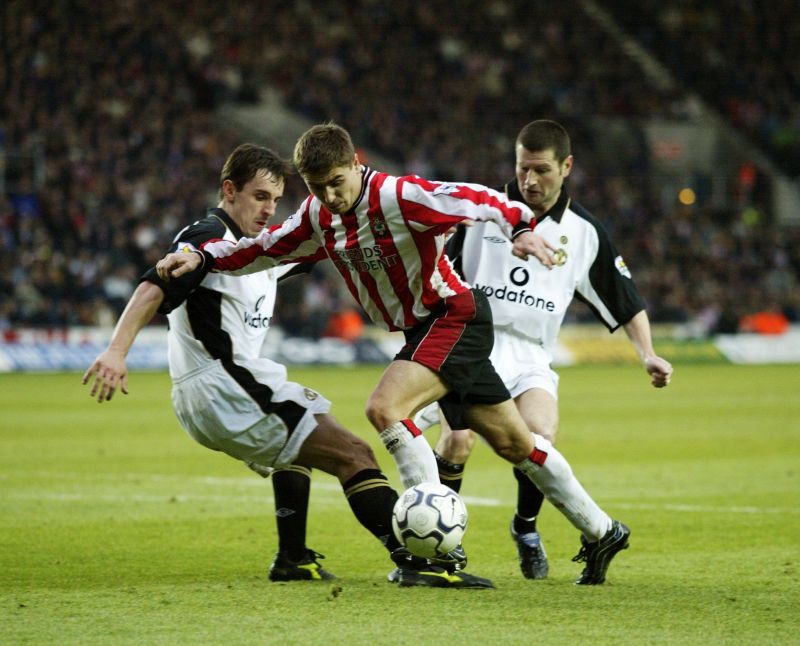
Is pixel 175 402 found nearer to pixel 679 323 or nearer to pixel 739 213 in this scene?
pixel 679 323

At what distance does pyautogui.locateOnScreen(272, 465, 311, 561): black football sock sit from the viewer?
251 inches

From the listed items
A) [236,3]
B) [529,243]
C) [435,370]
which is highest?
[236,3]

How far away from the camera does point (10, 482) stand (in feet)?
35.3

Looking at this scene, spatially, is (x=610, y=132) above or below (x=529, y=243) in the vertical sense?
above

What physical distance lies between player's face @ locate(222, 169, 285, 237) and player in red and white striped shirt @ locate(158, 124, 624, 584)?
19.3 inches

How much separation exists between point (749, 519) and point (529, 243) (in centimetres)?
399

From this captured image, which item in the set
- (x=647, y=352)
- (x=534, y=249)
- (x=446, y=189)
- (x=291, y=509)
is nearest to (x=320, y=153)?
(x=446, y=189)

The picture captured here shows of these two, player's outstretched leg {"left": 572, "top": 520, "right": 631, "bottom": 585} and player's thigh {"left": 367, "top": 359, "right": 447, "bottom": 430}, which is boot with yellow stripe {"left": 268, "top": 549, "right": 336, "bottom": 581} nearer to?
player's thigh {"left": 367, "top": 359, "right": 447, "bottom": 430}

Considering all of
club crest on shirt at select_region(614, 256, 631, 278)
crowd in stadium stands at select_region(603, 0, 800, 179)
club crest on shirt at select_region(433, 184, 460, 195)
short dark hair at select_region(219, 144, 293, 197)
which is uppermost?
crowd in stadium stands at select_region(603, 0, 800, 179)

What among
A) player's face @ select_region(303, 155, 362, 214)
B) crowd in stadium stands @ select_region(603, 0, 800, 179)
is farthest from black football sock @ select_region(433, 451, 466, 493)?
crowd in stadium stands @ select_region(603, 0, 800, 179)

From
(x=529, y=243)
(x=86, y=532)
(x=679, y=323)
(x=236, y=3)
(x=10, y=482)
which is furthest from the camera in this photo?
(x=236, y=3)

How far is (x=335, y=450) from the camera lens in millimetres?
6234

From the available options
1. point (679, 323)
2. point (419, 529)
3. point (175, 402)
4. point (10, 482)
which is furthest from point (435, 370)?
point (679, 323)

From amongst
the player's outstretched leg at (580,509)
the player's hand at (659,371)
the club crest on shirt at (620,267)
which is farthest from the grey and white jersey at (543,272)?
the player's outstretched leg at (580,509)
